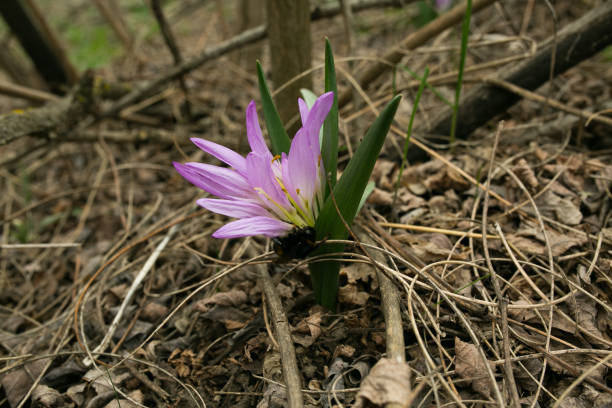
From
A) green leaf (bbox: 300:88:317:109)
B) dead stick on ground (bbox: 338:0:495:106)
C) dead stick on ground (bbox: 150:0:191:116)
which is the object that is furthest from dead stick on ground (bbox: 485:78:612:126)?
dead stick on ground (bbox: 150:0:191:116)

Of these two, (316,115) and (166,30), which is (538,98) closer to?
(316,115)

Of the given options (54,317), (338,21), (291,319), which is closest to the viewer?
(291,319)

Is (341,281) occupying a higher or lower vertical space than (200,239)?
lower

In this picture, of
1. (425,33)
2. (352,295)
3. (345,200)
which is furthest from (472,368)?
(425,33)

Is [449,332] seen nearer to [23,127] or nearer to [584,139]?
[584,139]

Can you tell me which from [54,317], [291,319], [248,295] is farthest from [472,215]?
[54,317]

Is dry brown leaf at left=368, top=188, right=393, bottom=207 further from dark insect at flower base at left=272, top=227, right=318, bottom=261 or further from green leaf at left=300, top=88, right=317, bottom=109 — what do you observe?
dark insect at flower base at left=272, top=227, right=318, bottom=261

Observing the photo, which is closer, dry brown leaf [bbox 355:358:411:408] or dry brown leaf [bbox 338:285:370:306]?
dry brown leaf [bbox 355:358:411:408]
